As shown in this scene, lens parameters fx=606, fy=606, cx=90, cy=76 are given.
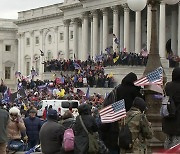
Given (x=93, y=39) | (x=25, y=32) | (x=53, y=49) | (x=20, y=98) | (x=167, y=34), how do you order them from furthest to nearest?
(x=25, y=32)
(x=53, y=49)
(x=93, y=39)
(x=167, y=34)
(x=20, y=98)

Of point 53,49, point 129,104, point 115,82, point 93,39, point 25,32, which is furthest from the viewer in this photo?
point 25,32

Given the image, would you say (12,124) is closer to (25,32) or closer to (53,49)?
(53,49)

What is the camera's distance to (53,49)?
3337 inches

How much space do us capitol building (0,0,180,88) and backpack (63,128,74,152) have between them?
31300 mm

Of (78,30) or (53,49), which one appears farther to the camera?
(53,49)

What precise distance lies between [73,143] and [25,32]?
79.3 m

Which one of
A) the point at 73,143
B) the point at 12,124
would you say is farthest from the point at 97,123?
the point at 12,124

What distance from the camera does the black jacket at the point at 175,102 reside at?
11.9 metres

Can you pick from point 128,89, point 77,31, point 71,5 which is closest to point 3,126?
point 128,89

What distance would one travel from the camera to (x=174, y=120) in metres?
11.9

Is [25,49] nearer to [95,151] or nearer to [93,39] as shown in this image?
[93,39]

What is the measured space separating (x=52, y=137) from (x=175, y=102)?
8.41ft

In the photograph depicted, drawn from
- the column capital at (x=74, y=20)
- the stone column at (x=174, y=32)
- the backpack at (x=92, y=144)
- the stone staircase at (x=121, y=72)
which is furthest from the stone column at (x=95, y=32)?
the backpack at (x=92, y=144)

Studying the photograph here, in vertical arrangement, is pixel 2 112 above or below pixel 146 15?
below
